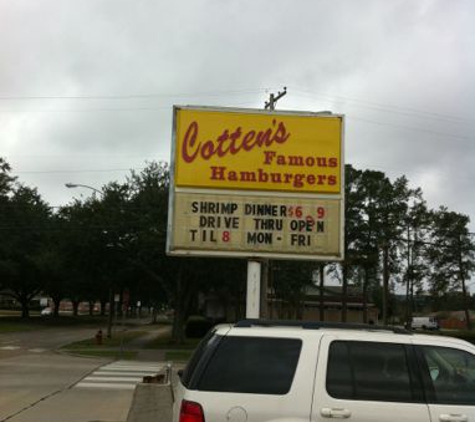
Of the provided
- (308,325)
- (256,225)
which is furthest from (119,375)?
(308,325)

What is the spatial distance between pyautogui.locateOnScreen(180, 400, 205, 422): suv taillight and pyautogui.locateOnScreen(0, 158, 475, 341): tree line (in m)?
30.3

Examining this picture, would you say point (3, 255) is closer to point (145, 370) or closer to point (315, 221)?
point (145, 370)

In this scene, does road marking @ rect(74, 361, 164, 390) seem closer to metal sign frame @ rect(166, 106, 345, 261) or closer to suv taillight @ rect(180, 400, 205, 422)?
metal sign frame @ rect(166, 106, 345, 261)

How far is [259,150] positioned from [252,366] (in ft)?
29.6

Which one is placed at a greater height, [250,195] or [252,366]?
[250,195]

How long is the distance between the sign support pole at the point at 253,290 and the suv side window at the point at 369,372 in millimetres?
7427

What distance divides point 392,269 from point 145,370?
2125 inches

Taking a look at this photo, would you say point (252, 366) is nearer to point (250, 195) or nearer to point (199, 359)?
point (199, 359)

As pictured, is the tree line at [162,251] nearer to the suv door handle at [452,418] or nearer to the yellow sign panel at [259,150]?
the yellow sign panel at [259,150]

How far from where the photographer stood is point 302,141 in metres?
14.1

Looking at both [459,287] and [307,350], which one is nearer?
[307,350]

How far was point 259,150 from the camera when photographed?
14062mm

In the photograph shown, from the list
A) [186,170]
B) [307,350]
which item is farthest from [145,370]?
[307,350]

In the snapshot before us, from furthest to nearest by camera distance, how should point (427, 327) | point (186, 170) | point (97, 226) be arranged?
point (427, 327) → point (97, 226) → point (186, 170)
